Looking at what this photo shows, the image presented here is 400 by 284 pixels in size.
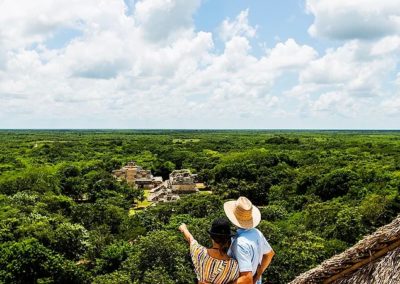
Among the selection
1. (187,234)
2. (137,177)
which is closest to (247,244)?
(187,234)

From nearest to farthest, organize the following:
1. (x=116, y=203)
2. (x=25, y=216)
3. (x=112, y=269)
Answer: (x=112, y=269), (x=25, y=216), (x=116, y=203)

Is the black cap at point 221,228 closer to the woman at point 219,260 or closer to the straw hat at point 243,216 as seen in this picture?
the woman at point 219,260

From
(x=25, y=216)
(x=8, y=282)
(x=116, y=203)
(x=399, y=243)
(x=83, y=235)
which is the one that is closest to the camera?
(x=399, y=243)

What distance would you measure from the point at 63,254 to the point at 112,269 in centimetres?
234

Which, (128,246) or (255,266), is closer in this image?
(255,266)

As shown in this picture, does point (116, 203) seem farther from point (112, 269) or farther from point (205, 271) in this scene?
point (205, 271)

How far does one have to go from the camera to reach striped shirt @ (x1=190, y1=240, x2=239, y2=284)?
3.52m

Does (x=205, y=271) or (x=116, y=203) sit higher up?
(x=205, y=271)

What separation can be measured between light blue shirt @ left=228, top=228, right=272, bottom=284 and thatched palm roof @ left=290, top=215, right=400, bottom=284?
2.15ft

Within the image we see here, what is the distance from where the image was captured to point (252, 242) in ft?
11.8

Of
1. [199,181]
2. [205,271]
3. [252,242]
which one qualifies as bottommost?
[199,181]

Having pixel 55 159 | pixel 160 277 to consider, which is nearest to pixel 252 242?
pixel 160 277

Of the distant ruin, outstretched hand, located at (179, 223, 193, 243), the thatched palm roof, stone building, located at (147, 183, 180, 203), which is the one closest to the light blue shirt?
outstretched hand, located at (179, 223, 193, 243)


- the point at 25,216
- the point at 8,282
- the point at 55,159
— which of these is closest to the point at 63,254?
the point at 8,282
